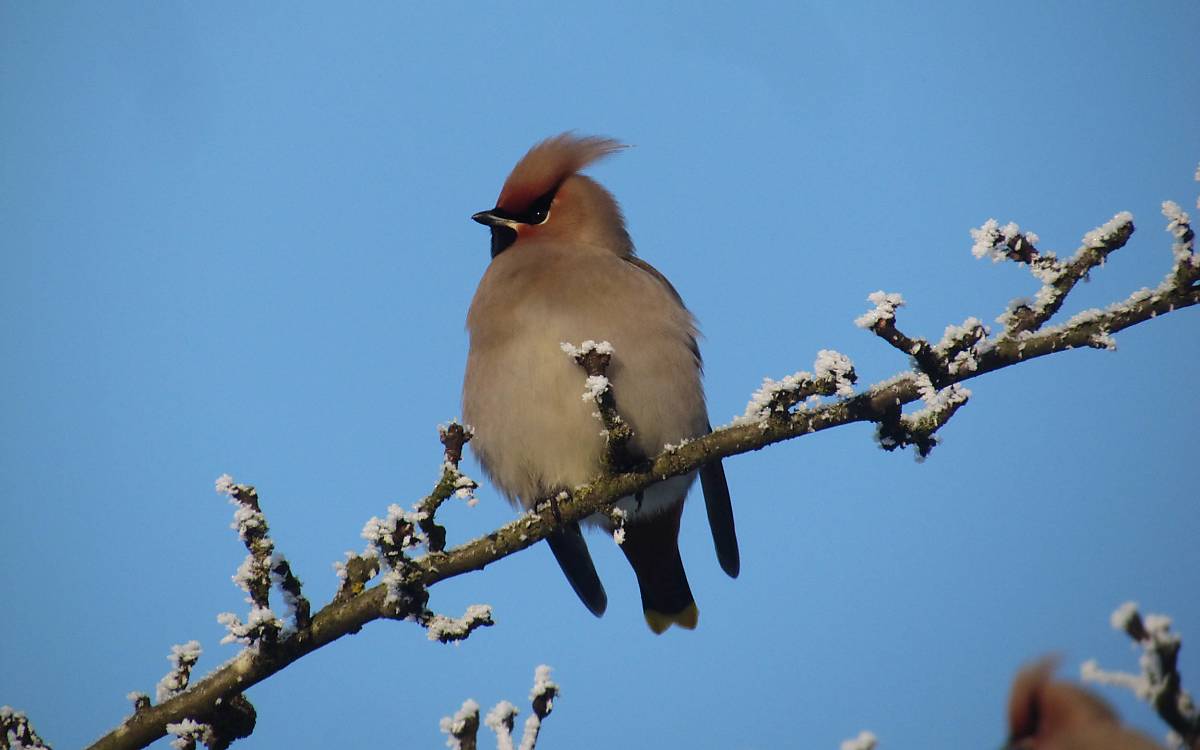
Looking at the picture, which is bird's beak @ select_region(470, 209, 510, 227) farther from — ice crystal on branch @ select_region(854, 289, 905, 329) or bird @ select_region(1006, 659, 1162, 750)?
bird @ select_region(1006, 659, 1162, 750)

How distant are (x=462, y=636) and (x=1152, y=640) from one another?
1828mm

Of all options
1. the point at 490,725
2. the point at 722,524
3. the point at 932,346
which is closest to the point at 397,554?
the point at 490,725

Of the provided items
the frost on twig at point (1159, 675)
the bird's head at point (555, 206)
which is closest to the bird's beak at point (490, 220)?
the bird's head at point (555, 206)

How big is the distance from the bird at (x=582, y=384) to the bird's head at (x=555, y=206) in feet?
0.03

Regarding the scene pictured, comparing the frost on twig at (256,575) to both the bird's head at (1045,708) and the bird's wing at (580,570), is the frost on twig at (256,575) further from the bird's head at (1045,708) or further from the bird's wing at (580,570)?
the bird's wing at (580,570)

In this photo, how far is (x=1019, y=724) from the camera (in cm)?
220

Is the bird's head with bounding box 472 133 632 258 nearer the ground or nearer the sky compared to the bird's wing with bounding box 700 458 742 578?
nearer the sky

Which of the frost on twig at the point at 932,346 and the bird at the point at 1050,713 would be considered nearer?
the bird at the point at 1050,713

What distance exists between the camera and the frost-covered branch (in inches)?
117

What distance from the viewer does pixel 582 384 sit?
437cm

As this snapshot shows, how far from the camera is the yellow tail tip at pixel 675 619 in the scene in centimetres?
525

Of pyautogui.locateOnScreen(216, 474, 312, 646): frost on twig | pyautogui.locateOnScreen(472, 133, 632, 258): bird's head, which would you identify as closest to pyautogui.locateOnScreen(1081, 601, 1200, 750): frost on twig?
pyautogui.locateOnScreen(216, 474, 312, 646): frost on twig

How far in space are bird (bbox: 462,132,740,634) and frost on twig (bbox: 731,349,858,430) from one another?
805mm

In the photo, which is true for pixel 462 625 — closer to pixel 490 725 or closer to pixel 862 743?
pixel 490 725
